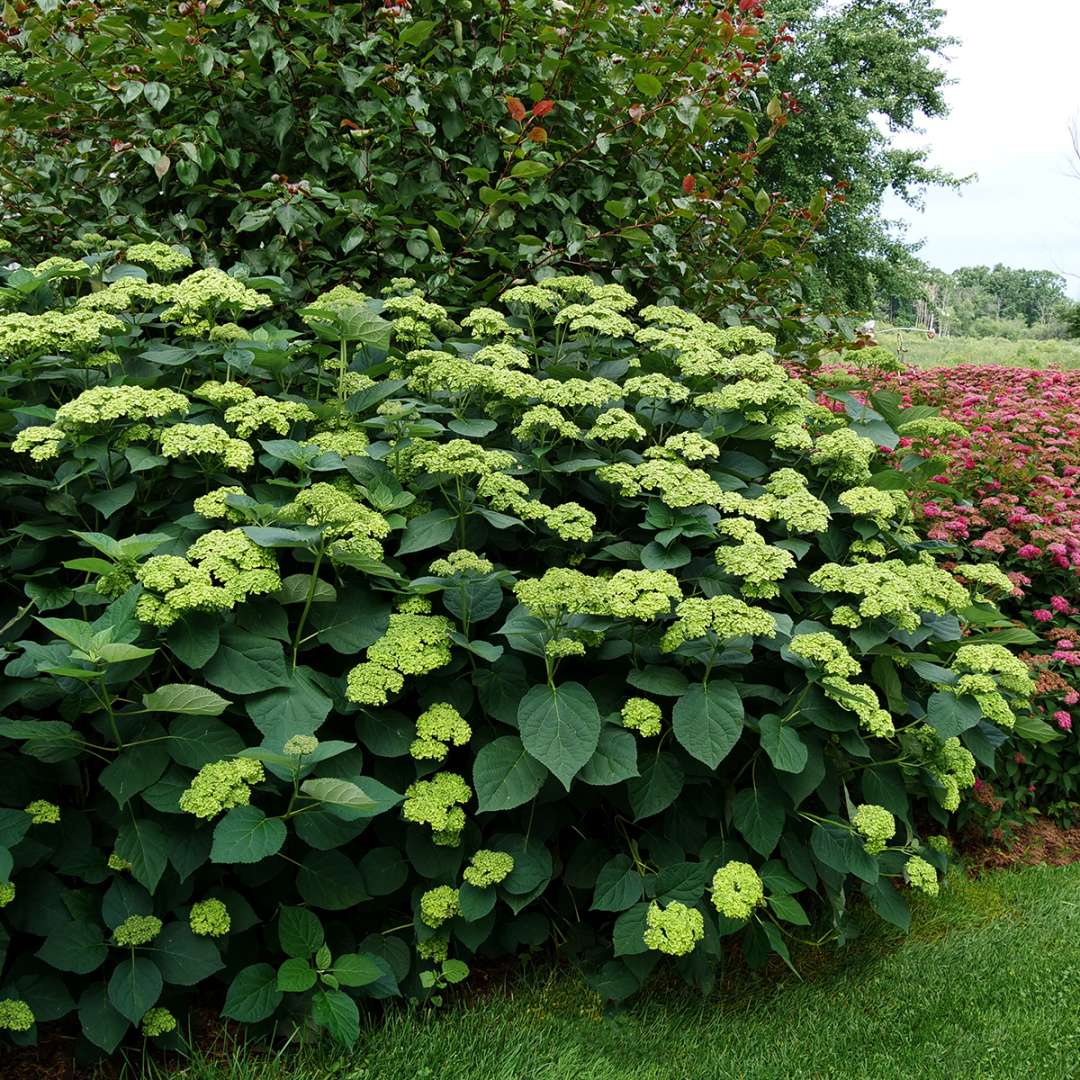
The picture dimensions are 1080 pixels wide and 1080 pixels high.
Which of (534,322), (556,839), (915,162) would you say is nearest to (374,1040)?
(556,839)

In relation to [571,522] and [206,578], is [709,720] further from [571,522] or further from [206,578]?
[206,578]

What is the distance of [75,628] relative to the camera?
1780 millimetres

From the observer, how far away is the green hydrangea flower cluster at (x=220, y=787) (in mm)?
1789

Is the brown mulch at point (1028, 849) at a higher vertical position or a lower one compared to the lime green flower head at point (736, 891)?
lower

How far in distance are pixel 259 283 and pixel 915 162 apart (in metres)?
27.1

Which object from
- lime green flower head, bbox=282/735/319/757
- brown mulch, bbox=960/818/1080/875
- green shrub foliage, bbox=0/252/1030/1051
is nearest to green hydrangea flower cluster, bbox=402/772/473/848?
green shrub foliage, bbox=0/252/1030/1051

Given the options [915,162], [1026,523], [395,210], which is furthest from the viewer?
[915,162]

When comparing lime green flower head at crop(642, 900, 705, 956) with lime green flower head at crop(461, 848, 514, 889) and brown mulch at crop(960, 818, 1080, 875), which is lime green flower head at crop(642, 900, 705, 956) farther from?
brown mulch at crop(960, 818, 1080, 875)

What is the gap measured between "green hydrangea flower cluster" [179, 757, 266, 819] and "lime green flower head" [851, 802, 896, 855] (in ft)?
4.69

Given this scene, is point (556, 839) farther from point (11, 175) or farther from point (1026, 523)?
point (11, 175)

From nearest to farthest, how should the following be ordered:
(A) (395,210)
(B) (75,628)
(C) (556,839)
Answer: (B) (75,628)
(C) (556,839)
(A) (395,210)

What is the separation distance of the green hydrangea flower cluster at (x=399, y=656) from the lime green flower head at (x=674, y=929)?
2.51ft

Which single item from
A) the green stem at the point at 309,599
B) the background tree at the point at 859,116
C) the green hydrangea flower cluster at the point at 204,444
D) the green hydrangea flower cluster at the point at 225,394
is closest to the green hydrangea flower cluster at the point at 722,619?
the green stem at the point at 309,599

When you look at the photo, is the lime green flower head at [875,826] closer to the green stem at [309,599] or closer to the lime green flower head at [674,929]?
the lime green flower head at [674,929]
